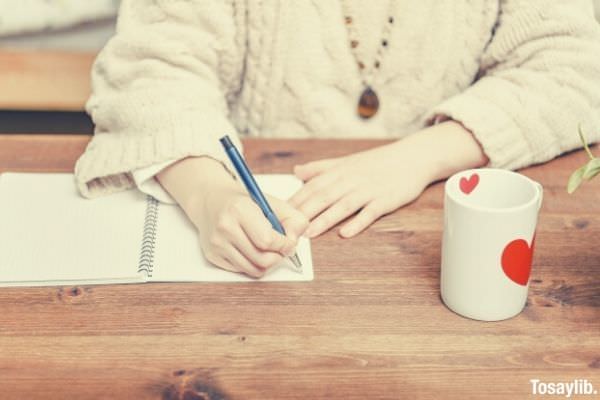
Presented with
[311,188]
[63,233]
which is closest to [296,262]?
[311,188]

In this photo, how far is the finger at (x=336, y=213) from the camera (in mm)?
888

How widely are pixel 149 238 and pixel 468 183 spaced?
13.4 inches

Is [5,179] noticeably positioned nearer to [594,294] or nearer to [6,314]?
[6,314]

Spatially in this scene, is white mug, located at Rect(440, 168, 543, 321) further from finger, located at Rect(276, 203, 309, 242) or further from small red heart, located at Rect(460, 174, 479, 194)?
finger, located at Rect(276, 203, 309, 242)

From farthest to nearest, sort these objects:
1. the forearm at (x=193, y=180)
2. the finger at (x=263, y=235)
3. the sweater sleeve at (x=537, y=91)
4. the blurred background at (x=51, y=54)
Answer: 1. the blurred background at (x=51, y=54)
2. the sweater sleeve at (x=537, y=91)
3. the forearm at (x=193, y=180)
4. the finger at (x=263, y=235)

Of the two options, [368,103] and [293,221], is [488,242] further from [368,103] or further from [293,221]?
[368,103]

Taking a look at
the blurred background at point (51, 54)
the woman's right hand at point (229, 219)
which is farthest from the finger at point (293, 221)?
the blurred background at point (51, 54)

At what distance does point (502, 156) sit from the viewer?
101 centimetres

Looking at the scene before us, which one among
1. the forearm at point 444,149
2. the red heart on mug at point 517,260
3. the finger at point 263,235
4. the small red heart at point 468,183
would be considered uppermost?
the small red heart at point 468,183

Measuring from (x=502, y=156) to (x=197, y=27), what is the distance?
1.39 feet

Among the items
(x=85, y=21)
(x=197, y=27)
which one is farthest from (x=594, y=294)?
(x=85, y=21)

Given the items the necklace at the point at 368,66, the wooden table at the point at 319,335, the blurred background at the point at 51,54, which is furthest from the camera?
the blurred background at the point at 51,54

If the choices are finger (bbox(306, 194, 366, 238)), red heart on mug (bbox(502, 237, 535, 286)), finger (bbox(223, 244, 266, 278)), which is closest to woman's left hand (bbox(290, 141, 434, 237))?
finger (bbox(306, 194, 366, 238))

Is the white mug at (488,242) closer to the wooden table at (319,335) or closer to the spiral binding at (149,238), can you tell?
the wooden table at (319,335)
